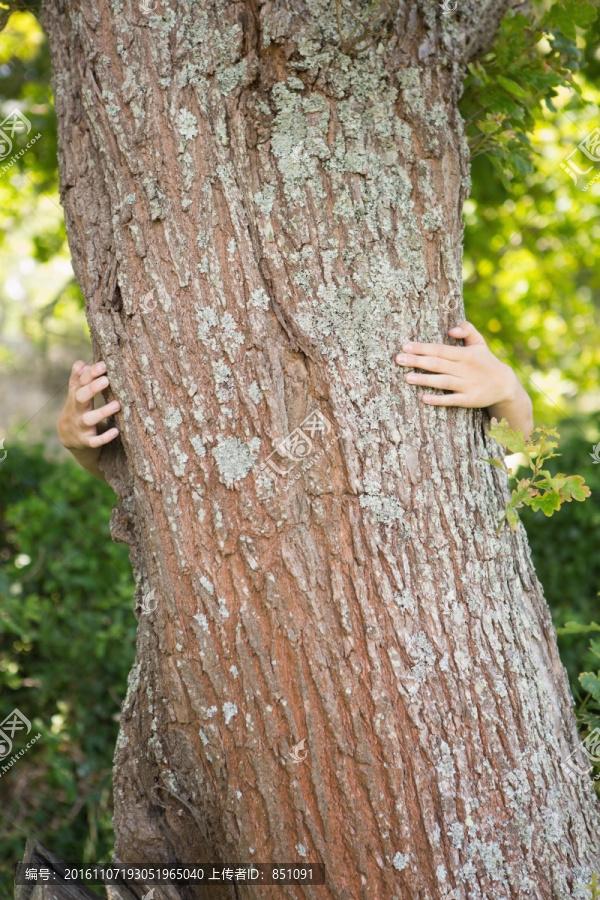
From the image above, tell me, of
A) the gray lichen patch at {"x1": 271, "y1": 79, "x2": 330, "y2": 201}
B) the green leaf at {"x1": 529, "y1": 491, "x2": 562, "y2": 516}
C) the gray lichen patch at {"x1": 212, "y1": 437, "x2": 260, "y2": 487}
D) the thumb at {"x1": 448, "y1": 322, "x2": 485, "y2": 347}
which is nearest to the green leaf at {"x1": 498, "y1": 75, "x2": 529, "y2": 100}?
the gray lichen patch at {"x1": 271, "y1": 79, "x2": 330, "y2": 201}

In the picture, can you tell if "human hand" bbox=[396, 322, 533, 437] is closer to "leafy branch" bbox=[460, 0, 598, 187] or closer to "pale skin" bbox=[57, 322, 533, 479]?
"pale skin" bbox=[57, 322, 533, 479]

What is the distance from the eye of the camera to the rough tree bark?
4.77 feet

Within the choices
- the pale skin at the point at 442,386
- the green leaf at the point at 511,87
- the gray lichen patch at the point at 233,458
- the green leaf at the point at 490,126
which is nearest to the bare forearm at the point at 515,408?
the pale skin at the point at 442,386

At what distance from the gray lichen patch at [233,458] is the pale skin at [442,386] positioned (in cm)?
33

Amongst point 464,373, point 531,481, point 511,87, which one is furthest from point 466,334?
point 511,87

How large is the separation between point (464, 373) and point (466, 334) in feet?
0.36

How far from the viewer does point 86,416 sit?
1766 millimetres

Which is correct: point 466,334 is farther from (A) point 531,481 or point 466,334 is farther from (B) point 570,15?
(B) point 570,15

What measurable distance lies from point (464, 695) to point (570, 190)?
17.1ft

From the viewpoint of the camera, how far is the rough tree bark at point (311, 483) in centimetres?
145

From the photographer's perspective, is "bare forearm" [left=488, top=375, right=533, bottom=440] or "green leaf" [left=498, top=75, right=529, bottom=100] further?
"green leaf" [left=498, top=75, right=529, bottom=100]

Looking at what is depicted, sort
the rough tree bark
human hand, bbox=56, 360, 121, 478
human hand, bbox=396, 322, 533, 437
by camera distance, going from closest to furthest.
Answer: the rough tree bark < human hand, bbox=396, 322, 533, 437 < human hand, bbox=56, 360, 121, 478

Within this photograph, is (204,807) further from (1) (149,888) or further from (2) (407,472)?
(2) (407,472)

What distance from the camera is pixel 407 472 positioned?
1.53 meters
